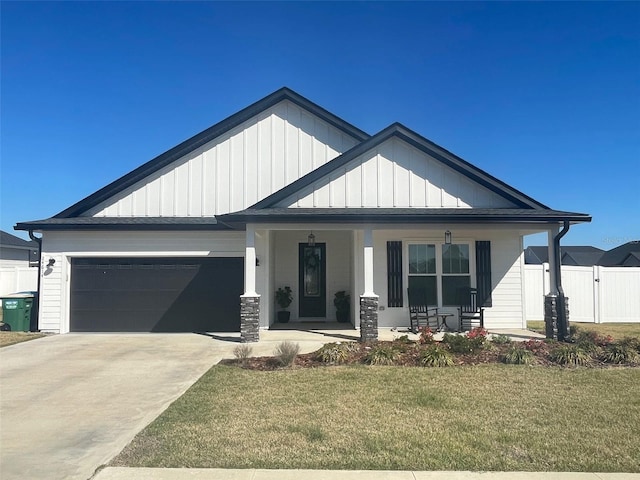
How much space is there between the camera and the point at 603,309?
16.0m

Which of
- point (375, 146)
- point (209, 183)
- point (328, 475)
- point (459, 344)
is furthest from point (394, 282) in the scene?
point (328, 475)

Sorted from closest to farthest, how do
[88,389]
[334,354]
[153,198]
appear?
[88,389]
[334,354]
[153,198]

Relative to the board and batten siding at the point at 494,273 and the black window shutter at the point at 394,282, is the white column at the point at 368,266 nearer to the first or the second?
the board and batten siding at the point at 494,273

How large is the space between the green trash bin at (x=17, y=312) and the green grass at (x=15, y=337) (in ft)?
1.35

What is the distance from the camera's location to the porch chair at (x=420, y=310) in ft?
42.5

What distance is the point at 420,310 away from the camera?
13.1 metres

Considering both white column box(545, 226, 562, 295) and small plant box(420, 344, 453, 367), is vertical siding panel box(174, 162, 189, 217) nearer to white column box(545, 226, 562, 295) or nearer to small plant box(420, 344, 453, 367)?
small plant box(420, 344, 453, 367)

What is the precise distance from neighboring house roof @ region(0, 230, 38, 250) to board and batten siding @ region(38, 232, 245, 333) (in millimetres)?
20749

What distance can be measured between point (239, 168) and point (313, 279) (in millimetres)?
4442

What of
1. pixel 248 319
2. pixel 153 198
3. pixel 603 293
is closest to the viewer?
pixel 248 319

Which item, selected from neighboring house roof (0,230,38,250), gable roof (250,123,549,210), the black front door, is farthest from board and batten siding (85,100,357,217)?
neighboring house roof (0,230,38,250)

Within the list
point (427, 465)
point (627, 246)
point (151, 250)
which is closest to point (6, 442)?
point (427, 465)

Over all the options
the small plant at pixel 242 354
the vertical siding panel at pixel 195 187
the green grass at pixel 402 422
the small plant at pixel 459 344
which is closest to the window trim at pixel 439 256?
the small plant at pixel 459 344

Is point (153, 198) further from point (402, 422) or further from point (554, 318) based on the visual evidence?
point (554, 318)
